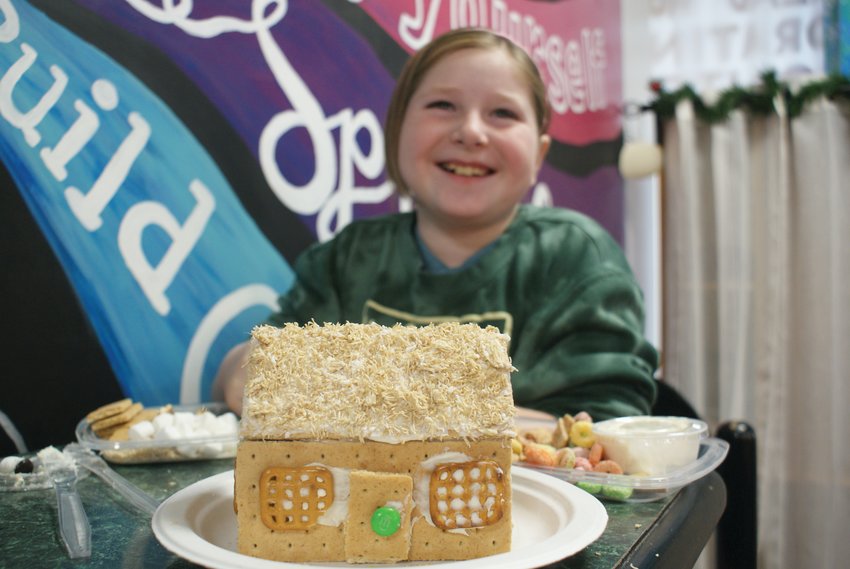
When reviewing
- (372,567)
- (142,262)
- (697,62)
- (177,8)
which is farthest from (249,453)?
(697,62)

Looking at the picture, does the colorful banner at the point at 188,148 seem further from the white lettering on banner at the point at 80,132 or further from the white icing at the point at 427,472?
the white icing at the point at 427,472

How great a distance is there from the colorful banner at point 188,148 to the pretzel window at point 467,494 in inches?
33.3

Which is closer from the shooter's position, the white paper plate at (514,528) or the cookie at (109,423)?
the white paper plate at (514,528)

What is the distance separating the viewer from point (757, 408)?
276 cm

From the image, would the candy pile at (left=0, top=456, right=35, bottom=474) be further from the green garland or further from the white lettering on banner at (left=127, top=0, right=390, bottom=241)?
the green garland

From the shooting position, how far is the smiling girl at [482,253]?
1241 millimetres

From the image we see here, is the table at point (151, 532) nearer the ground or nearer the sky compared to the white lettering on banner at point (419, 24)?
nearer the ground

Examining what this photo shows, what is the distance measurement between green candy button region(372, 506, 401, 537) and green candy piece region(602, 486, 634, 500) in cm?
30

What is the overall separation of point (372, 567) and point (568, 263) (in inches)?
32.5

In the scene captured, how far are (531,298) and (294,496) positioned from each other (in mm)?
792

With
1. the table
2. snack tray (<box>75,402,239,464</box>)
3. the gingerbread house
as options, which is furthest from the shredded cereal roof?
snack tray (<box>75,402,239,464</box>)

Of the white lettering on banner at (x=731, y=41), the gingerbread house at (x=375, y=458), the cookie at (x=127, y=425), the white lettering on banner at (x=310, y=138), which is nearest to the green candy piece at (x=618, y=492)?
the gingerbread house at (x=375, y=458)

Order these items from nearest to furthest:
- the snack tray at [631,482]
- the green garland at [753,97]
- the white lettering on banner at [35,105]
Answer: the snack tray at [631,482] → the white lettering on banner at [35,105] → the green garland at [753,97]

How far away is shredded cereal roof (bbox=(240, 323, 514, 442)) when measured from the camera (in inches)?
24.5
